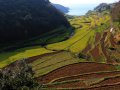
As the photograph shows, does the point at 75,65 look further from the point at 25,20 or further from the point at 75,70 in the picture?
the point at 25,20

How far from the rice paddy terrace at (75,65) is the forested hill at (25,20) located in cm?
1928

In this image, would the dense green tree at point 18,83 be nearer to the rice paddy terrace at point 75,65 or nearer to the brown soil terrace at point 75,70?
the rice paddy terrace at point 75,65

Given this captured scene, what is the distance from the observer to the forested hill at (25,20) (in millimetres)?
102875

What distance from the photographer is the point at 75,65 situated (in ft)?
201

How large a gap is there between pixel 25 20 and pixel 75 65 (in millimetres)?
56114

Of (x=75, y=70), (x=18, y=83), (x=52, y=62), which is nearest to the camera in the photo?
(x=18, y=83)

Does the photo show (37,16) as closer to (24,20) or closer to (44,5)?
(24,20)

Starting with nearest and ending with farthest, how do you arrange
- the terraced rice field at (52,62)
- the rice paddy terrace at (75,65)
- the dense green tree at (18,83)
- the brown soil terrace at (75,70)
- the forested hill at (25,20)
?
the dense green tree at (18,83)
the rice paddy terrace at (75,65)
the brown soil terrace at (75,70)
the terraced rice field at (52,62)
the forested hill at (25,20)

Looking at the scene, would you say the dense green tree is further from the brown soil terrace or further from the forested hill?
the forested hill

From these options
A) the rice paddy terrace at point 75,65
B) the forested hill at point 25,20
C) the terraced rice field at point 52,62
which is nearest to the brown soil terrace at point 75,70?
the rice paddy terrace at point 75,65

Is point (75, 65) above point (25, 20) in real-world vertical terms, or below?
below

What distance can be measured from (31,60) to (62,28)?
6016cm

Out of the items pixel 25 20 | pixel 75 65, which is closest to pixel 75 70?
pixel 75 65

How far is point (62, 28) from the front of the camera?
128000mm
